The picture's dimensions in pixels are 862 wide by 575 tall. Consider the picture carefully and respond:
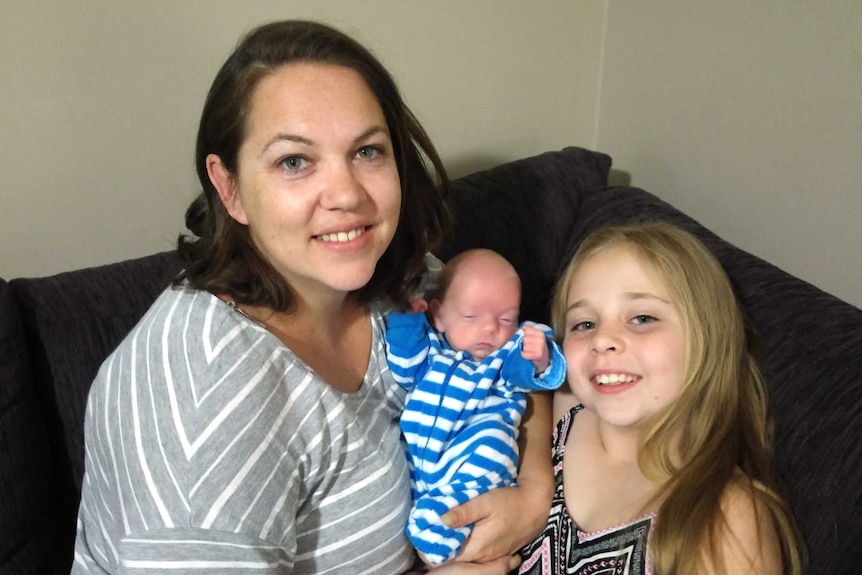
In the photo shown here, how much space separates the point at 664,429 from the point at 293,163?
29.1 inches

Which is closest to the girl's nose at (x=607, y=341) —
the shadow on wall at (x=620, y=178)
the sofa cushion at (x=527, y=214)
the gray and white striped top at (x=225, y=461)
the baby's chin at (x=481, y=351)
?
the baby's chin at (x=481, y=351)

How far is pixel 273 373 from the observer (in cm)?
104

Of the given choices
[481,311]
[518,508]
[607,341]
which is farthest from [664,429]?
[481,311]

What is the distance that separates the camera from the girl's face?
47.1 inches

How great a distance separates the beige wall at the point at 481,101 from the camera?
1496 millimetres

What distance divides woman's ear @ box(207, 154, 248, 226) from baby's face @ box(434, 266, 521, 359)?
0.44 m

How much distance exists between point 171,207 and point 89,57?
38cm

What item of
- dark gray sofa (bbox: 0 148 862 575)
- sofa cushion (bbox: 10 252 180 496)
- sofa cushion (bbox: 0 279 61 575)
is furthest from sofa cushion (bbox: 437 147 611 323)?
sofa cushion (bbox: 0 279 61 575)

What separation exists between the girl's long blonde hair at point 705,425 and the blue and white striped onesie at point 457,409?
22 cm

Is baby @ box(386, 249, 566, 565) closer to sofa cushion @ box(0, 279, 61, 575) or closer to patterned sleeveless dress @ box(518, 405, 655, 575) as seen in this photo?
patterned sleeveless dress @ box(518, 405, 655, 575)

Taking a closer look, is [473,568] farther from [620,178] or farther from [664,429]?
[620,178]

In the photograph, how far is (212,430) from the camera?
3.12ft

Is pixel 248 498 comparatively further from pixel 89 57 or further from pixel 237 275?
pixel 89 57

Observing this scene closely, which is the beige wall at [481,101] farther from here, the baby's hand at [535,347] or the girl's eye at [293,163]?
the baby's hand at [535,347]
